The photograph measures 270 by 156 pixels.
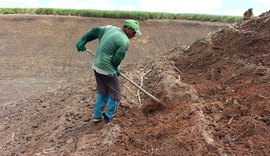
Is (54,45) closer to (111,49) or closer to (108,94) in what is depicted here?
(108,94)

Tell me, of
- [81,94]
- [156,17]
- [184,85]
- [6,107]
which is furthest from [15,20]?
[184,85]

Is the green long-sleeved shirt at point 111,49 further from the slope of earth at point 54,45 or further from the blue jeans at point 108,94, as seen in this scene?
the slope of earth at point 54,45

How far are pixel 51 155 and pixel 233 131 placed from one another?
2.47 meters

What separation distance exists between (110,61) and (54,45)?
1854cm

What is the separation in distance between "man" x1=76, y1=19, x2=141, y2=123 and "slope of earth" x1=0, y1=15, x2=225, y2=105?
885 cm

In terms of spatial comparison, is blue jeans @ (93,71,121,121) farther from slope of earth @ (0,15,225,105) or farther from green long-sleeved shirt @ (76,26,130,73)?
slope of earth @ (0,15,225,105)

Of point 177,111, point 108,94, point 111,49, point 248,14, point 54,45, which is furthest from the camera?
point 54,45

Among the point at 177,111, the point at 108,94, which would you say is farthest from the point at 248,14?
the point at 108,94

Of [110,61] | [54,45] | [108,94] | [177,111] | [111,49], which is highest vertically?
[111,49]

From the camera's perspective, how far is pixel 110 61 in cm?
680

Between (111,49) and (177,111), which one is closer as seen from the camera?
(111,49)

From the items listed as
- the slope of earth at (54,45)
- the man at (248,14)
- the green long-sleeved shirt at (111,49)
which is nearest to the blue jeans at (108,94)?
the green long-sleeved shirt at (111,49)

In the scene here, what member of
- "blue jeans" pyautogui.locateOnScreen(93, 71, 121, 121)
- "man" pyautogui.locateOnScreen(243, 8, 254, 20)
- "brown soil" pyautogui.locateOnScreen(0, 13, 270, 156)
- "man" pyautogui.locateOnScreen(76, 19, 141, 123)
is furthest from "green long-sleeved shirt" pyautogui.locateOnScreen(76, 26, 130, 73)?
"man" pyautogui.locateOnScreen(243, 8, 254, 20)

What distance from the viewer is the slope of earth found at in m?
18.5
